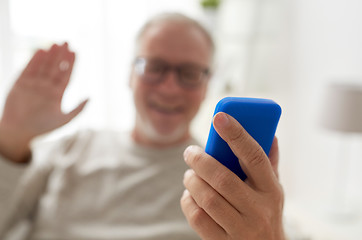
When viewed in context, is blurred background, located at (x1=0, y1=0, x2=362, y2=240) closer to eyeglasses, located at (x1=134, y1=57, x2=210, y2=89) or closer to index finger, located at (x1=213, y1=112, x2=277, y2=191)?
eyeglasses, located at (x1=134, y1=57, x2=210, y2=89)

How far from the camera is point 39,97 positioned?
81 cm

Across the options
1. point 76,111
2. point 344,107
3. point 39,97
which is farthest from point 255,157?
point 344,107

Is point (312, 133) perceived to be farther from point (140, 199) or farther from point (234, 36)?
point (140, 199)

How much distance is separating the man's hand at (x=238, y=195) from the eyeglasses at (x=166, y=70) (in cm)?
58

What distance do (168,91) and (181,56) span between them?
113 millimetres

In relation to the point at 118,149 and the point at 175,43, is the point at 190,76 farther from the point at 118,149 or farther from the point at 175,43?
the point at 118,149

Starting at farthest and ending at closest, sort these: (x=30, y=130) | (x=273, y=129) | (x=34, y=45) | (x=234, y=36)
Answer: (x=234, y=36) → (x=34, y=45) → (x=30, y=130) → (x=273, y=129)

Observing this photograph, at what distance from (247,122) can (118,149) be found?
2.60ft

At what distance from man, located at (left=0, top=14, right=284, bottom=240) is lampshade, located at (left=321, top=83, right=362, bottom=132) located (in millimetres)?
754

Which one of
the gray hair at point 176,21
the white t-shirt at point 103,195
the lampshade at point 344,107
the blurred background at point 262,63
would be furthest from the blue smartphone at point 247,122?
the lampshade at point 344,107

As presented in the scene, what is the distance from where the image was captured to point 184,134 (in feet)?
3.86

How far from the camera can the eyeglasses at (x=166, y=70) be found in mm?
1075

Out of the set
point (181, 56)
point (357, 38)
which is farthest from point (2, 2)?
point (357, 38)

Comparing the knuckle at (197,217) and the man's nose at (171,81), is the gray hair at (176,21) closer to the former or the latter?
the man's nose at (171,81)
